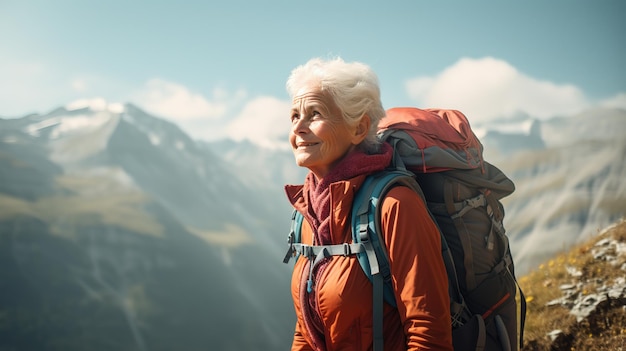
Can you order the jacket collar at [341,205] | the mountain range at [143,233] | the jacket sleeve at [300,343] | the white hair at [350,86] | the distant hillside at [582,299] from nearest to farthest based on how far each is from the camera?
the jacket collar at [341,205]
the white hair at [350,86]
the jacket sleeve at [300,343]
the distant hillside at [582,299]
the mountain range at [143,233]

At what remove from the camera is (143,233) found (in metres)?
27.0

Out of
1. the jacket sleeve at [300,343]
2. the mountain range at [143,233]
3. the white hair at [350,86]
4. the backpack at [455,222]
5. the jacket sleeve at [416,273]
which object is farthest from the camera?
the mountain range at [143,233]

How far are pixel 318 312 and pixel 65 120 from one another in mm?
36882

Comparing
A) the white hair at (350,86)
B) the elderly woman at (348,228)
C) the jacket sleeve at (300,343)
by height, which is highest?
the white hair at (350,86)

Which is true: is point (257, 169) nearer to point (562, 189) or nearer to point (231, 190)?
point (231, 190)

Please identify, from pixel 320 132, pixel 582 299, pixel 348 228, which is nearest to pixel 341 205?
pixel 348 228

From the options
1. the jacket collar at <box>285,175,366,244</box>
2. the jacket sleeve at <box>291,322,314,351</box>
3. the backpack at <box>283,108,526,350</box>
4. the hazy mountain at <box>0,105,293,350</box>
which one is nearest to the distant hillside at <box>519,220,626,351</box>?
the backpack at <box>283,108,526,350</box>

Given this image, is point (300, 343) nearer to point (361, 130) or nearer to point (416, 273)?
point (416, 273)

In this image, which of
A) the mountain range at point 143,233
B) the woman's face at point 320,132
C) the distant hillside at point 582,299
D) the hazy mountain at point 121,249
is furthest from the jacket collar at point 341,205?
the hazy mountain at point 121,249

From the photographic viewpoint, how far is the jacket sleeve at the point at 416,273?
6.27 feet

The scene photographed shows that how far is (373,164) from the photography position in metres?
2.20

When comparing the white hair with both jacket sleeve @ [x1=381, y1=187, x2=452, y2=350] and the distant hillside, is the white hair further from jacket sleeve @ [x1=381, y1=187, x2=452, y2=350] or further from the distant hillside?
the distant hillside

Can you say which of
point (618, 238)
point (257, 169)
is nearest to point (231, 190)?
point (257, 169)

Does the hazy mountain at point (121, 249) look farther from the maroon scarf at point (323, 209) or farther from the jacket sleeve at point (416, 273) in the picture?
the jacket sleeve at point (416, 273)
